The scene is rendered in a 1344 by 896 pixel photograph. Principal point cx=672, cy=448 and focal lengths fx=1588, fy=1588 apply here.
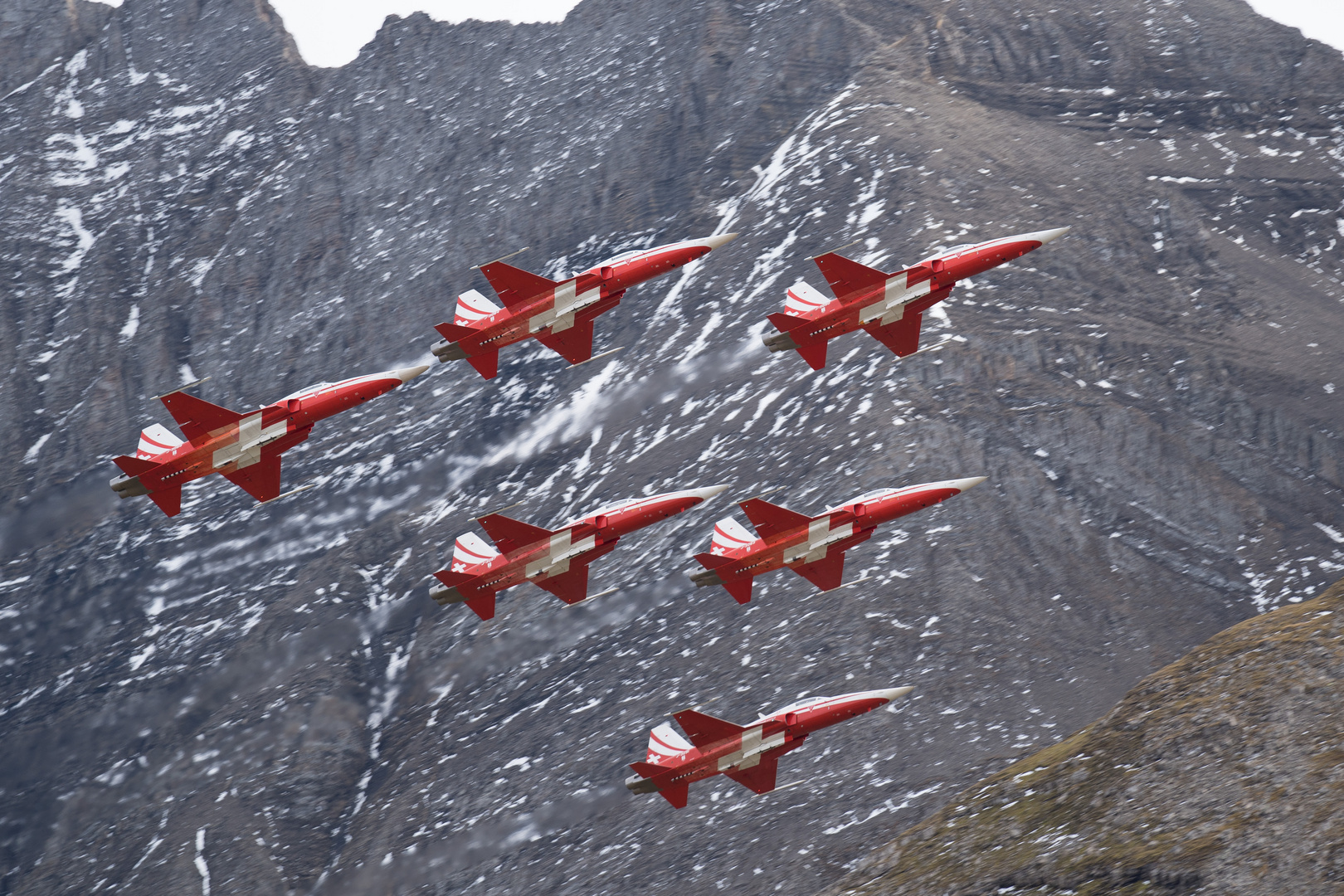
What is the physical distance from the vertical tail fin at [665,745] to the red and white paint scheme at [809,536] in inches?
459

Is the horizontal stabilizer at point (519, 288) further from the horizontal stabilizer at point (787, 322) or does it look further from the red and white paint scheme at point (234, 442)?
the horizontal stabilizer at point (787, 322)

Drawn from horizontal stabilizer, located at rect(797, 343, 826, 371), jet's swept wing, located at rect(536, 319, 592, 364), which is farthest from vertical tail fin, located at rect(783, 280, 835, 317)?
jet's swept wing, located at rect(536, 319, 592, 364)

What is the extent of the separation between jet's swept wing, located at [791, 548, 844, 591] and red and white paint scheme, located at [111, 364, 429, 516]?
29587 millimetres

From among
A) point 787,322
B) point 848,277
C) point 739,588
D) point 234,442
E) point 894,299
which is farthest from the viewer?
point 894,299

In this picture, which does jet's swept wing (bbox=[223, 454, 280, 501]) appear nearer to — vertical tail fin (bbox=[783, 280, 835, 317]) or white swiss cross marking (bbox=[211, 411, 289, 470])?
white swiss cross marking (bbox=[211, 411, 289, 470])

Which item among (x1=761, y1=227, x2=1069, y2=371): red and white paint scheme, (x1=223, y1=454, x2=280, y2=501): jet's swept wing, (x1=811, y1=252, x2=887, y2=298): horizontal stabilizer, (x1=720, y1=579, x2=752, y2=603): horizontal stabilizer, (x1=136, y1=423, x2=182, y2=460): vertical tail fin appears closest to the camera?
(x1=136, y1=423, x2=182, y2=460): vertical tail fin

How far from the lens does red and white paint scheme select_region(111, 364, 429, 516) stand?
312 ft

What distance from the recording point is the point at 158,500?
309 ft

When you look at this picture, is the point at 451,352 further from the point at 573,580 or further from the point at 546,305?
the point at 573,580

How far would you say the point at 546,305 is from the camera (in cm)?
10400

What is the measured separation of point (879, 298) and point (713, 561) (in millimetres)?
20856

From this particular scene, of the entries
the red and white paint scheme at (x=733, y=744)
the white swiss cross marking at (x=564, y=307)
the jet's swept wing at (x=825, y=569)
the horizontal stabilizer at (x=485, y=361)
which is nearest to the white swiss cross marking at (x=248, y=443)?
the horizontal stabilizer at (x=485, y=361)

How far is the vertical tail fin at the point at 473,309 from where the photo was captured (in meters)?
104

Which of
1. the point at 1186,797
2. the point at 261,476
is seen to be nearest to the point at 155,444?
the point at 261,476
